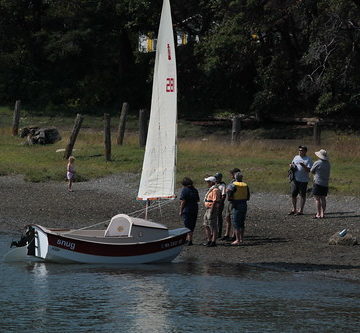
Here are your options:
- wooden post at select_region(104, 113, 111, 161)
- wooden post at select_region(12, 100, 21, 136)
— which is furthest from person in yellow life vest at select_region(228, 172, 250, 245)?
wooden post at select_region(12, 100, 21, 136)

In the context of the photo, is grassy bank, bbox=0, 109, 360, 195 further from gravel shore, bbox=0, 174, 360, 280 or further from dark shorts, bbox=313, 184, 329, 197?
dark shorts, bbox=313, 184, 329, 197

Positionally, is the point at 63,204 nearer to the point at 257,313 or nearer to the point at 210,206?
the point at 210,206

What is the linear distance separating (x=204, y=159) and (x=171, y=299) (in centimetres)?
1830

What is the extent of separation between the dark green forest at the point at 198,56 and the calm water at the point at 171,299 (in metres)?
23.8

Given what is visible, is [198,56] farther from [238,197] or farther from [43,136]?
[238,197]

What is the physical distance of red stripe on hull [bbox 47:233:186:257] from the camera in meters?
24.3

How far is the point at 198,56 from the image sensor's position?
55562 millimetres

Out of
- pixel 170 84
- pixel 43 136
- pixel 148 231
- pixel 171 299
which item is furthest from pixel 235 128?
pixel 171 299

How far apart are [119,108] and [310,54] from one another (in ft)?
56.7

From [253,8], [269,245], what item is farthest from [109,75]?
[269,245]

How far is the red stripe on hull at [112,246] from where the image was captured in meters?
24.3

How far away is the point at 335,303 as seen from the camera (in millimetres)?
21344

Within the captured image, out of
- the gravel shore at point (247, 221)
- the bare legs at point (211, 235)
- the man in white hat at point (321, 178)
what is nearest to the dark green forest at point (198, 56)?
the gravel shore at point (247, 221)

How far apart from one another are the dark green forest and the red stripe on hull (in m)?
22.9
